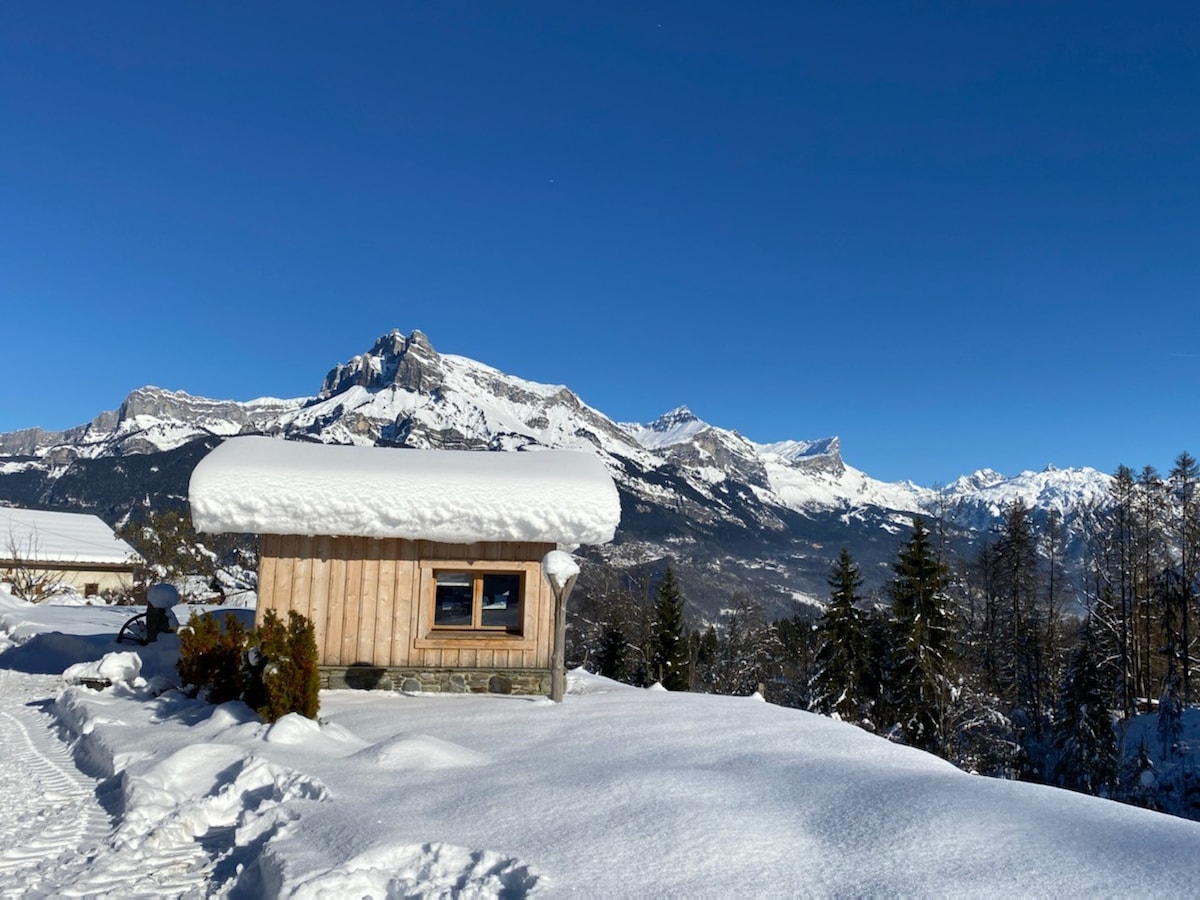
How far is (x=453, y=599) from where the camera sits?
14.1 meters

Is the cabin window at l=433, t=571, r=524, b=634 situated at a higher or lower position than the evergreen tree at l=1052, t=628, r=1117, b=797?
higher

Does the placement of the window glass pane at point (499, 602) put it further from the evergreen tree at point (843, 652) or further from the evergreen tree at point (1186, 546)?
the evergreen tree at point (1186, 546)

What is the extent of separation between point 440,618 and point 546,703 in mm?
3939

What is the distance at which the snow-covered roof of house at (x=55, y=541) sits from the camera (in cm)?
4000

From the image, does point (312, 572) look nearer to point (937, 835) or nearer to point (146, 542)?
point (937, 835)

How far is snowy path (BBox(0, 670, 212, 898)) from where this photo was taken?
4.75 metres

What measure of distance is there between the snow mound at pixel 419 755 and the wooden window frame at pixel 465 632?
4.08m

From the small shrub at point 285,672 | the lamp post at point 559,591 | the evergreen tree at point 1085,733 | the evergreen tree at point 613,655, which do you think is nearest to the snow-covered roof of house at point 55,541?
the evergreen tree at point 613,655

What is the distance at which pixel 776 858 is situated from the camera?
451cm

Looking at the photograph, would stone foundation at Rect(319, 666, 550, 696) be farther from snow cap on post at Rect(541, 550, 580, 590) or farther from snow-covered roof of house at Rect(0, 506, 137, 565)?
snow-covered roof of house at Rect(0, 506, 137, 565)

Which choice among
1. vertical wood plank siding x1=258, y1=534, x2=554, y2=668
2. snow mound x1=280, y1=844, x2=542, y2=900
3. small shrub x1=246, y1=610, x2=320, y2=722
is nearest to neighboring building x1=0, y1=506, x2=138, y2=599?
vertical wood plank siding x1=258, y1=534, x2=554, y2=668

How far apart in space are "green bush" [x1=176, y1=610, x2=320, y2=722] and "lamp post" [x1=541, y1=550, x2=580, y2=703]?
2.91m

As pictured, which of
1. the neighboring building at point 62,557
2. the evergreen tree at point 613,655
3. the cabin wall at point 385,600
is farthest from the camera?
the neighboring building at point 62,557

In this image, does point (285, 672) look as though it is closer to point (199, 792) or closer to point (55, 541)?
point (199, 792)
